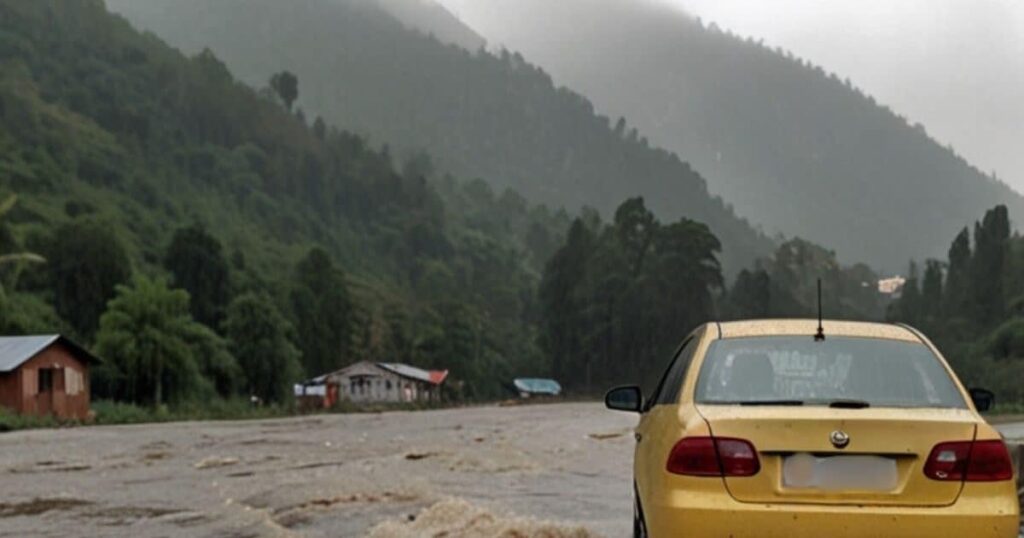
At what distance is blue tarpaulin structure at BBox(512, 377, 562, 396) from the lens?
351ft

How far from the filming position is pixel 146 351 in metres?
64.7

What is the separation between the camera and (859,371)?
5977 millimetres

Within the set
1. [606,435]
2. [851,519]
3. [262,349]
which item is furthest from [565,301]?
[851,519]

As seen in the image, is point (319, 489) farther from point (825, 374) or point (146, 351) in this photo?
point (146, 351)

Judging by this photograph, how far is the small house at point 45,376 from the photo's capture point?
4912 centimetres

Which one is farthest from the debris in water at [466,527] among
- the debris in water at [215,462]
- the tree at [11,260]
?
the tree at [11,260]

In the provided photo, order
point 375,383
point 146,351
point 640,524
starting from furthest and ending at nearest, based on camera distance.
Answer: point 375,383, point 146,351, point 640,524

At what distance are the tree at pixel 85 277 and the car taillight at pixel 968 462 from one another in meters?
83.5

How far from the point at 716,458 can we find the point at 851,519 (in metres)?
0.63

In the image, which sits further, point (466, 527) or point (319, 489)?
point (319, 489)

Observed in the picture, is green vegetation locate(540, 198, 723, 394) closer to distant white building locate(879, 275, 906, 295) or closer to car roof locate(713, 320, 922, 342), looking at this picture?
distant white building locate(879, 275, 906, 295)

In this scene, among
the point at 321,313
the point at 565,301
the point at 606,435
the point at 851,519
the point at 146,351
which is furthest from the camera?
the point at 565,301

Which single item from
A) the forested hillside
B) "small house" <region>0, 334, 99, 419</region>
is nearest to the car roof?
"small house" <region>0, 334, 99, 419</region>

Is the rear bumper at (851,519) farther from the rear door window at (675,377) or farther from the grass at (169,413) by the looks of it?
the grass at (169,413)
